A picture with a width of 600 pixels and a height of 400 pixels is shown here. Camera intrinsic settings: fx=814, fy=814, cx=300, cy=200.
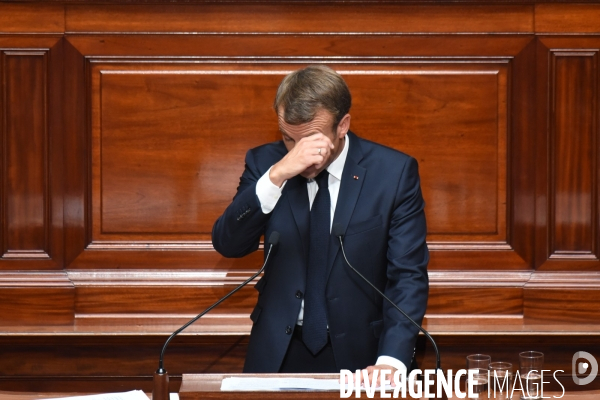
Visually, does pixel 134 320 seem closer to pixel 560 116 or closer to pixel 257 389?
pixel 257 389

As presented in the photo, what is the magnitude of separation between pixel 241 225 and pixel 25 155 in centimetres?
123

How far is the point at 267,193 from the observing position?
250 centimetres

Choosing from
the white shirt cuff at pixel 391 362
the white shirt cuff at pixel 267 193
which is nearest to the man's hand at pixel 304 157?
the white shirt cuff at pixel 267 193

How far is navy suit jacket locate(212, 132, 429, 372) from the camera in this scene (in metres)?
2.65

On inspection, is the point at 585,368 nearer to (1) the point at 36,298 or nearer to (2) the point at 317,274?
(2) the point at 317,274

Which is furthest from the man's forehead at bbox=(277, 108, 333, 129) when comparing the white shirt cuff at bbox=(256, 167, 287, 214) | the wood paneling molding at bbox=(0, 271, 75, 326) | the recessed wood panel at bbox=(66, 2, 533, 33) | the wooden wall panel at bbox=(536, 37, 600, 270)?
the wood paneling molding at bbox=(0, 271, 75, 326)

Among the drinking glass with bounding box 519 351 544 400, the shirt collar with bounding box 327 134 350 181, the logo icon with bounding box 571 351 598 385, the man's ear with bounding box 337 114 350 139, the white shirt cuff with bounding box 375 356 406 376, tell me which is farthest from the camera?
the logo icon with bounding box 571 351 598 385

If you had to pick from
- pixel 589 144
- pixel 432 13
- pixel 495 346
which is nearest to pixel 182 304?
pixel 495 346

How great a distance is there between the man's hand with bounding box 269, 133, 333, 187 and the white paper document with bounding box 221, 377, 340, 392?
637 millimetres

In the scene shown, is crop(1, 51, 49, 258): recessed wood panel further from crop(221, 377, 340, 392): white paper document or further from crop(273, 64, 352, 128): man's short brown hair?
crop(221, 377, 340, 392): white paper document

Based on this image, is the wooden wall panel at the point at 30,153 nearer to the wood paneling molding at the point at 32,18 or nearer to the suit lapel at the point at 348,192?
the wood paneling molding at the point at 32,18

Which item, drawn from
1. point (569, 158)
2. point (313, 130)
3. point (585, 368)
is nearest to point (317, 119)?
point (313, 130)

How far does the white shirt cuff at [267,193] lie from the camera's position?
2494 mm

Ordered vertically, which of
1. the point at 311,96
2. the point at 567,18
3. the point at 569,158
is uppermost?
the point at 567,18
